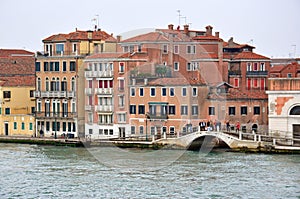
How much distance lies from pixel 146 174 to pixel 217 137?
24.4 ft

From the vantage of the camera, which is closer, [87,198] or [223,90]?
[87,198]

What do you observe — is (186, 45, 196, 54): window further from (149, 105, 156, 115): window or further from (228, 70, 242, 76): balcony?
(149, 105, 156, 115): window

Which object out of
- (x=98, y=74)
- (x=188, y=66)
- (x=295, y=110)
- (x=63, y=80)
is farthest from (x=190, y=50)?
(x=295, y=110)

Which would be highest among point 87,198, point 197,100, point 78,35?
point 78,35

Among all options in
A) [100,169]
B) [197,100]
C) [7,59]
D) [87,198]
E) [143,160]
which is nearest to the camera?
[87,198]

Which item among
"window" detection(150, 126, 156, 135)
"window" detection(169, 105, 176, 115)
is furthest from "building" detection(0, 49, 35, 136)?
"window" detection(169, 105, 176, 115)

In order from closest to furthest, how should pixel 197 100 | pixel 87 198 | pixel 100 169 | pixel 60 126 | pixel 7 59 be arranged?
pixel 87 198
pixel 100 169
pixel 197 100
pixel 60 126
pixel 7 59

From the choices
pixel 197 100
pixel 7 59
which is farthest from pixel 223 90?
pixel 7 59

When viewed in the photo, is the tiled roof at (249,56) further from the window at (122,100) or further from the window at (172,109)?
the window at (122,100)

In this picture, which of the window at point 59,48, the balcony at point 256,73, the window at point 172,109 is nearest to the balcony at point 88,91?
the window at point 59,48

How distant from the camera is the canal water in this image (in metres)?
24.3

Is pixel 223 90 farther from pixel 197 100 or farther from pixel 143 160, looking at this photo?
pixel 143 160

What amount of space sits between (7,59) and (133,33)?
8.35 metres

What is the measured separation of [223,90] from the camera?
3722 centimetres
